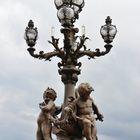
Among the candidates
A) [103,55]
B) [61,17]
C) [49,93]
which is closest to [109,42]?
[103,55]

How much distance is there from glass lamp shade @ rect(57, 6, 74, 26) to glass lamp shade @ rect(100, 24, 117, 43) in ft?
3.05

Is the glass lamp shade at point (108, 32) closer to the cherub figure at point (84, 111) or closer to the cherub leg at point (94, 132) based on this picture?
the cherub figure at point (84, 111)

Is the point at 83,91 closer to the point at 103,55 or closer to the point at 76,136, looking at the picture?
the point at 76,136

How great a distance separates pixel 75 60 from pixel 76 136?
84.8 inches

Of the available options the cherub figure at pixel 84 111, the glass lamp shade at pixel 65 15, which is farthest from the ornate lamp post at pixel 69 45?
the cherub figure at pixel 84 111

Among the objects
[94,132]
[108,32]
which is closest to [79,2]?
[108,32]

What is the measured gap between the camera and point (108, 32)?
16.0 meters

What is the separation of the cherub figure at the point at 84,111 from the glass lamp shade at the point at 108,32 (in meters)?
2.35

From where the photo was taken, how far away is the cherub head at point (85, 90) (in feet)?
45.1

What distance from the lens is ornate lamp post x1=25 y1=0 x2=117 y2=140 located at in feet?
50.6

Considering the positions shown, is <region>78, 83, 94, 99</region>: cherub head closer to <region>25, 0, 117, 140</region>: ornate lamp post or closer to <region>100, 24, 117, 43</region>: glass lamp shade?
<region>25, 0, 117, 140</region>: ornate lamp post

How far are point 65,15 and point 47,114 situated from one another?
8.11 ft

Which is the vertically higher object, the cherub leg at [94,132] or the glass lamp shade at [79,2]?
the glass lamp shade at [79,2]

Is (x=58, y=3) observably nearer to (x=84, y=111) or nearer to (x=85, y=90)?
(x=85, y=90)
